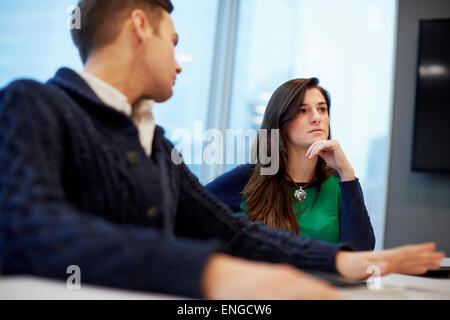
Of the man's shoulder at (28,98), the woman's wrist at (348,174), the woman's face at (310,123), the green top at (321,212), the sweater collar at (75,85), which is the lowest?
the green top at (321,212)

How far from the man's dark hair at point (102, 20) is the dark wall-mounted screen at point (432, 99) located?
2.10m

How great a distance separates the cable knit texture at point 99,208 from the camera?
403mm

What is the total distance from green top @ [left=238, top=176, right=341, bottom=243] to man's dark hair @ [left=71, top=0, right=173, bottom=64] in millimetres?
869

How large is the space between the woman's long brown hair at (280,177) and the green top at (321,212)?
0.10 feet

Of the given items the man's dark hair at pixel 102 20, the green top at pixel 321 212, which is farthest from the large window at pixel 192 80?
the man's dark hair at pixel 102 20

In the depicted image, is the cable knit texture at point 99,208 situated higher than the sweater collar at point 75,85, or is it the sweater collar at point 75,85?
the sweater collar at point 75,85

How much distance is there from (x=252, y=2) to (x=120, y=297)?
3168mm

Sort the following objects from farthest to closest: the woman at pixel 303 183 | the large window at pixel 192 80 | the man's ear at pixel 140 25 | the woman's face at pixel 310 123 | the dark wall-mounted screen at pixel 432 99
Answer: the large window at pixel 192 80 < the dark wall-mounted screen at pixel 432 99 < the woman's face at pixel 310 123 < the woman at pixel 303 183 < the man's ear at pixel 140 25

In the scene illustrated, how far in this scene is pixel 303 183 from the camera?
1555 mm

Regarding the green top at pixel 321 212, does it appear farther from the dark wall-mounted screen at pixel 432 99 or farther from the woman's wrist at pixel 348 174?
the dark wall-mounted screen at pixel 432 99

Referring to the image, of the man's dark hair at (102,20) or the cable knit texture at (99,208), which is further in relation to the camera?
the man's dark hair at (102,20)

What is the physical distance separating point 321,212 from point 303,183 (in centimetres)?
16

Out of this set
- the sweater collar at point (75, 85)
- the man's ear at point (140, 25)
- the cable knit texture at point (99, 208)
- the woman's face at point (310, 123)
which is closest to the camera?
the cable knit texture at point (99, 208)
